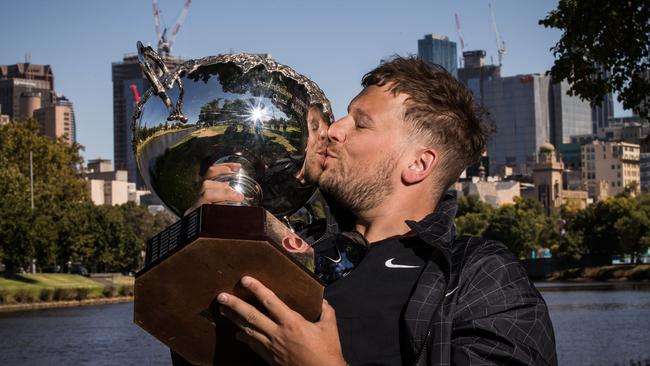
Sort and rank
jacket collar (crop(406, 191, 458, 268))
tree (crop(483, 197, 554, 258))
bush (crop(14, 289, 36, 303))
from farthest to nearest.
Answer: tree (crop(483, 197, 554, 258)), bush (crop(14, 289, 36, 303)), jacket collar (crop(406, 191, 458, 268))

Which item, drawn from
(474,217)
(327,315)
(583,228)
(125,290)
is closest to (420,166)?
(327,315)

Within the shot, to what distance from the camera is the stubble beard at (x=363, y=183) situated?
365 centimetres

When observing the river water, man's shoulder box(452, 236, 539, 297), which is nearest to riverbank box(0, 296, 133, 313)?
the river water

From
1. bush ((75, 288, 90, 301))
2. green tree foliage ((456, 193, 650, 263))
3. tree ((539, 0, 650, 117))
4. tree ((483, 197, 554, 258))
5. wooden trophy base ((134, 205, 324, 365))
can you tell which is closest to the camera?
wooden trophy base ((134, 205, 324, 365))

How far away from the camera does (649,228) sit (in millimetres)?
117375

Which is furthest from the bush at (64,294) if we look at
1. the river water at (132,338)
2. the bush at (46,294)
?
the river water at (132,338)

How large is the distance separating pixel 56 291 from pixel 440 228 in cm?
7104

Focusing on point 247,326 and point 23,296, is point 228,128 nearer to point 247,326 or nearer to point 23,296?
point 247,326

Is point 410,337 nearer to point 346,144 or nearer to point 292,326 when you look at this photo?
point 292,326

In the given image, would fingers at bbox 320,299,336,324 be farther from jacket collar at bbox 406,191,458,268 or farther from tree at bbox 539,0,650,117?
tree at bbox 539,0,650,117

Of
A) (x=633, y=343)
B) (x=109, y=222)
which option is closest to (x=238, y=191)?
(x=633, y=343)

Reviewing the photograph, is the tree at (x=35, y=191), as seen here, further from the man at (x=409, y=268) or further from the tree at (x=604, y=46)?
the man at (x=409, y=268)

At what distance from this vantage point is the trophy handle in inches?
154

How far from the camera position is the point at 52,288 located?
7206 centimetres
